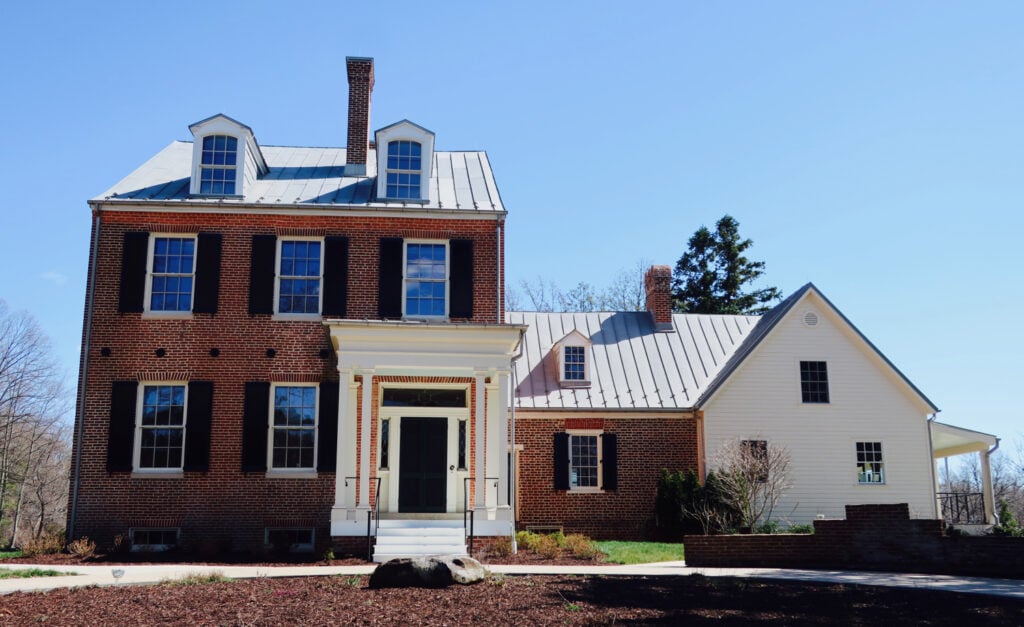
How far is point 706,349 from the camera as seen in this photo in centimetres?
2575

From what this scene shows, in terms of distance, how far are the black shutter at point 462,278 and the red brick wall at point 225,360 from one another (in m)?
0.20

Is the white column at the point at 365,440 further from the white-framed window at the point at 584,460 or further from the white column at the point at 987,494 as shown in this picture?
the white column at the point at 987,494

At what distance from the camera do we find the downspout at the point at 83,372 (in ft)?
59.7

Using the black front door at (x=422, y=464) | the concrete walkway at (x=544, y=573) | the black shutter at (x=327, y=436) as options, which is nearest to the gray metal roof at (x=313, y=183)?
the black shutter at (x=327, y=436)

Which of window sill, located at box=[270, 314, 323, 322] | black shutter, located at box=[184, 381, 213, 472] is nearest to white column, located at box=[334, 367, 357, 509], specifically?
window sill, located at box=[270, 314, 323, 322]

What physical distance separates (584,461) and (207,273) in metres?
10.3

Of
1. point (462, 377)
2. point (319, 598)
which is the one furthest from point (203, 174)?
point (319, 598)

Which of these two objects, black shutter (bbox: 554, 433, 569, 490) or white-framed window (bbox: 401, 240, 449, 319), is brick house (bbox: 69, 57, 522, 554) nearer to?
white-framed window (bbox: 401, 240, 449, 319)

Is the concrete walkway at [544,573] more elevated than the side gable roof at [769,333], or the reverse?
the side gable roof at [769,333]

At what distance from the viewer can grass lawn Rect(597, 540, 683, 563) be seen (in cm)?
1681

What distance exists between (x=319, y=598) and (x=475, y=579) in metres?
2.14

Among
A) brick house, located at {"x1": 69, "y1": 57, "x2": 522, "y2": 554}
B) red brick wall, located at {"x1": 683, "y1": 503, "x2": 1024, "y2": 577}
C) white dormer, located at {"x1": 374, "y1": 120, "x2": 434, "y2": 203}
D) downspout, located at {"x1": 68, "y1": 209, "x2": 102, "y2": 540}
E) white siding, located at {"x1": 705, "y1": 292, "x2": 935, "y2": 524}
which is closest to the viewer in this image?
red brick wall, located at {"x1": 683, "y1": 503, "x2": 1024, "y2": 577}

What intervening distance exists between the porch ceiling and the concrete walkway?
10458 millimetres

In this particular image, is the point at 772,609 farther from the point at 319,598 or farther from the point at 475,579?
the point at 319,598
